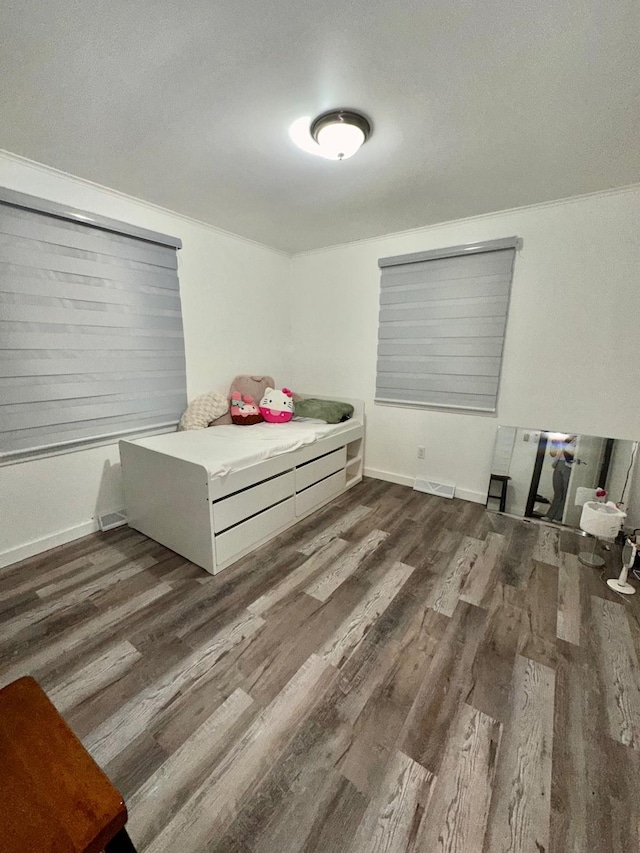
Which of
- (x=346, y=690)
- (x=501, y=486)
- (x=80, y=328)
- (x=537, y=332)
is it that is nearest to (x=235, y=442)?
(x=80, y=328)

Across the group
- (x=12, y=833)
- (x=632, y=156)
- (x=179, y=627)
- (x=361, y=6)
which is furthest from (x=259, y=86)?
(x=179, y=627)

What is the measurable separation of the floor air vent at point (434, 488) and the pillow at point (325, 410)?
0.90 m

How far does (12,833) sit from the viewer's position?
57 cm

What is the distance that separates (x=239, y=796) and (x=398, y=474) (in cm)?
259

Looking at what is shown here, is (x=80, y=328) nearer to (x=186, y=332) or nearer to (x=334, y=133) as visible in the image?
(x=186, y=332)

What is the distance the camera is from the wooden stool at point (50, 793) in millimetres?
572

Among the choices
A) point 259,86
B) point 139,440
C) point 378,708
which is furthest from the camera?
point 139,440

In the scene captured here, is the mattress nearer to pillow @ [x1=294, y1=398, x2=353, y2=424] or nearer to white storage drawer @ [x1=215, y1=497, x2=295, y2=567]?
pillow @ [x1=294, y1=398, x2=353, y2=424]

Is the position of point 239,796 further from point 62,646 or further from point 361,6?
point 361,6

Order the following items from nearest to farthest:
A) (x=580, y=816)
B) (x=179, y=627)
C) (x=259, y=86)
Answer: (x=580, y=816) < (x=259, y=86) < (x=179, y=627)

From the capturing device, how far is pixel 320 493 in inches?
108

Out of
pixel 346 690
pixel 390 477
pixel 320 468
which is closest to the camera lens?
pixel 346 690

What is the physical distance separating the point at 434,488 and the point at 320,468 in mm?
1119

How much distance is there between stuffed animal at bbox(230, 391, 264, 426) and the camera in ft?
9.40
